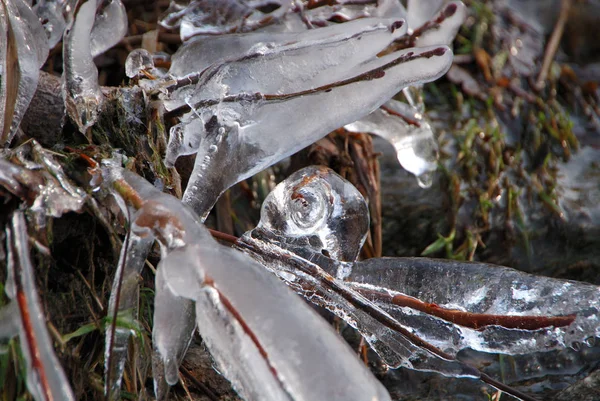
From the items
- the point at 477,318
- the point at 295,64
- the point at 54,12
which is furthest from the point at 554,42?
the point at 54,12

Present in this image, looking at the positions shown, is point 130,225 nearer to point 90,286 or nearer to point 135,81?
point 90,286

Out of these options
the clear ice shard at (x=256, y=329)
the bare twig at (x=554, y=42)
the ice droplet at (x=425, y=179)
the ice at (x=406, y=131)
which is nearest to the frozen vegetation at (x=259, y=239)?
the clear ice shard at (x=256, y=329)

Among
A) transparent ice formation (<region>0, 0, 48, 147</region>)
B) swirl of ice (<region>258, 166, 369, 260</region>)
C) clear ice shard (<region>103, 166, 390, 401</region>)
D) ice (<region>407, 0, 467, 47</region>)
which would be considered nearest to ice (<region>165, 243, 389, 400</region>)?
clear ice shard (<region>103, 166, 390, 401</region>)

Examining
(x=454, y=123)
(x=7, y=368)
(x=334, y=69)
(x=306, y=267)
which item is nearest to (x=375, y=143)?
(x=454, y=123)

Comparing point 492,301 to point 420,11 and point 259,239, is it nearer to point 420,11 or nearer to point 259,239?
point 259,239

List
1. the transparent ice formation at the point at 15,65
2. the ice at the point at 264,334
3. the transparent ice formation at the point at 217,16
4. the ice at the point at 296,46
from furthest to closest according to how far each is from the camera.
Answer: the transparent ice formation at the point at 217,16, the ice at the point at 296,46, the transparent ice formation at the point at 15,65, the ice at the point at 264,334

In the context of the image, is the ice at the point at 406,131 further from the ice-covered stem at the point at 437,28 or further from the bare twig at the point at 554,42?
the bare twig at the point at 554,42
